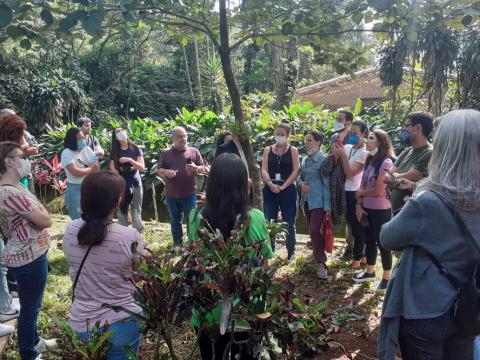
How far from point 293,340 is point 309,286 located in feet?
9.62

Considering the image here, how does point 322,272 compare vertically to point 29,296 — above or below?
below

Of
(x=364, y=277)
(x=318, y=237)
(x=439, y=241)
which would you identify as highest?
(x=439, y=241)

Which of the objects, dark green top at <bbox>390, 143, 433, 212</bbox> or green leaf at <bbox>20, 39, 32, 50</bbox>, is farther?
dark green top at <bbox>390, 143, 433, 212</bbox>

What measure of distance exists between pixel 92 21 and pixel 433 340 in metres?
2.21

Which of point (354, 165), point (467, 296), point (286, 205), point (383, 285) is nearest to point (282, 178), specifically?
point (286, 205)

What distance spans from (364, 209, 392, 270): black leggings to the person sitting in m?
2.84

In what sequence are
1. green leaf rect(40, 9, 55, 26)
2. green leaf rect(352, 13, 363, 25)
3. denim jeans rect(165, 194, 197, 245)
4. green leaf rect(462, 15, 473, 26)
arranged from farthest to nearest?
denim jeans rect(165, 194, 197, 245), green leaf rect(352, 13, 363, 25), green leaf rect(462, 15, 473, 26), green leaf rect(40, 9, 55, 26)

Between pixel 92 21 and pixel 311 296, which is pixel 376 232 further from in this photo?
pixel 92 21

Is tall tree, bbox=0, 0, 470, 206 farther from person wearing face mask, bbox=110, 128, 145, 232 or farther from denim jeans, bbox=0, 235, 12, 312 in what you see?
person wearing face mask, bbox=110, 128, 145, 232

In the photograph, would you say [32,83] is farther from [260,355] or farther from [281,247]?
[260,355]

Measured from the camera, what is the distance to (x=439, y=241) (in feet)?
5.96

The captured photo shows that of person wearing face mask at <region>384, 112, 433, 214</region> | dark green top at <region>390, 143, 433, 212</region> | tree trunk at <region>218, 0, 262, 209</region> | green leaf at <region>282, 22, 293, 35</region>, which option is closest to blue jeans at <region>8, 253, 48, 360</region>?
tree trunk at <region>218, 0, 262, 209</region>

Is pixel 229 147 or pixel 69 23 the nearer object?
pixel 69 23

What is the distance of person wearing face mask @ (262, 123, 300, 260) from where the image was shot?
5.02 meters
